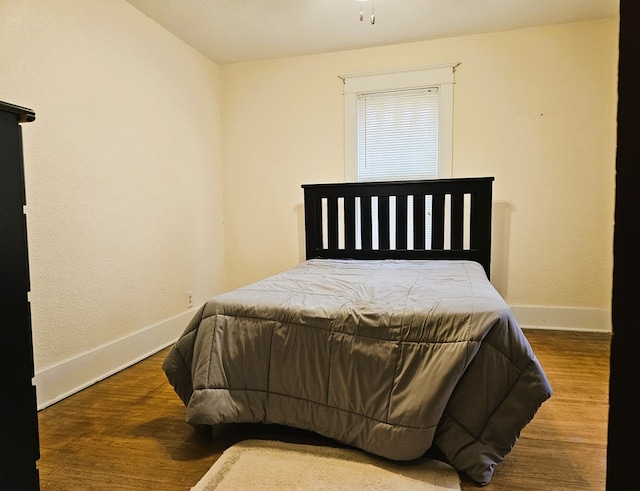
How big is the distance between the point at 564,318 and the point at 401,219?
1430mm

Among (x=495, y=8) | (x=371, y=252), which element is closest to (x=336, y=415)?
(x=371, y=252)

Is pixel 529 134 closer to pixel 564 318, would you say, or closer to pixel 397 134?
pixel 397 134

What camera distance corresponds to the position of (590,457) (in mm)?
1443

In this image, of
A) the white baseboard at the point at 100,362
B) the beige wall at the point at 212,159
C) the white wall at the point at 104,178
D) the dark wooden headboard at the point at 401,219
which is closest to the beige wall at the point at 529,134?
the beige wall at the point at 212,159

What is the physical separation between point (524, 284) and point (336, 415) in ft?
7.51

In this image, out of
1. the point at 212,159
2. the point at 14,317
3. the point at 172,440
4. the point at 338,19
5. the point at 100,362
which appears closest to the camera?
the point at 14,317

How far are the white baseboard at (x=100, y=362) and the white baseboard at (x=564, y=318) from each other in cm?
261

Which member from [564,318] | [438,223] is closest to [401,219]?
[438,223]

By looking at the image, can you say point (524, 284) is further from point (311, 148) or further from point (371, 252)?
point (311, 148)

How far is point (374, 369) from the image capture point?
140 centimetres

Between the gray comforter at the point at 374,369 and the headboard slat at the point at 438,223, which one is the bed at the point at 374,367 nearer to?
the gray comforter at the point at 374,369

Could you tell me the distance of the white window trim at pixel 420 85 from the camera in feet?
10.4

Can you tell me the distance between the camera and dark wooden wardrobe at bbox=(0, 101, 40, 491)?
959mm

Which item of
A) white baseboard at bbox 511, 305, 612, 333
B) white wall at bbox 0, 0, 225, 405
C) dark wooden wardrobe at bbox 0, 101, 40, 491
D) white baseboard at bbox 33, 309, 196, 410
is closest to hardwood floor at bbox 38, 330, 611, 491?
white baseboard at bbox 33, 309, 196, 410
